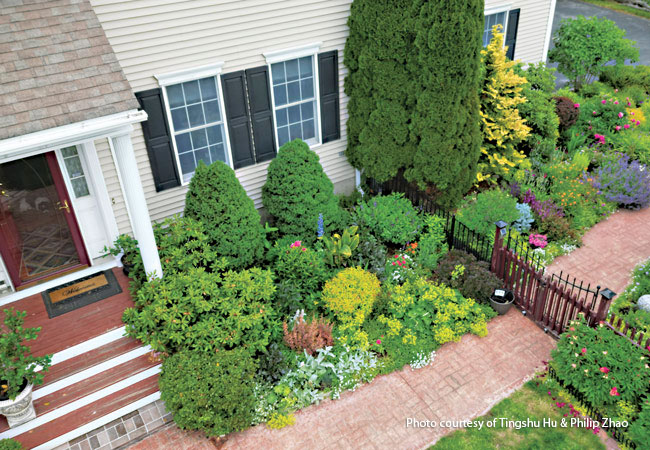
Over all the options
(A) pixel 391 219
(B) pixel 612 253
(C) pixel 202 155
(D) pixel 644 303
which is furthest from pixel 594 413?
(C) pixel 202 155

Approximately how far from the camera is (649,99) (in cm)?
1597

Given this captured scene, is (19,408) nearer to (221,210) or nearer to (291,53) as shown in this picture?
(221,210)

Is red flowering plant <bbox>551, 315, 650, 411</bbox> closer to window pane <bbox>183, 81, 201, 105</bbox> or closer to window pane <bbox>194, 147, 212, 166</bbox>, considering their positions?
window pane <bbox>194, 147, 212, 166</bbox>

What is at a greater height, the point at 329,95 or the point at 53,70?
the point at 53,70

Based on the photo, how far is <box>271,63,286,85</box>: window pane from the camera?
9.77 meters

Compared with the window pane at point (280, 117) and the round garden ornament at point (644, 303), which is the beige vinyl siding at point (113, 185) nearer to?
the window pane at point (280, 117)

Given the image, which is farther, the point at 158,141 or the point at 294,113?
the point at 294,113

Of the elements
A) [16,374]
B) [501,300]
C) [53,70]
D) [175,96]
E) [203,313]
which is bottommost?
[501,300]

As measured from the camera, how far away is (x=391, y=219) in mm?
10219

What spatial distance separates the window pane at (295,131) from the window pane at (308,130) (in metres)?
0.10

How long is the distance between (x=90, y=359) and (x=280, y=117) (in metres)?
5.44

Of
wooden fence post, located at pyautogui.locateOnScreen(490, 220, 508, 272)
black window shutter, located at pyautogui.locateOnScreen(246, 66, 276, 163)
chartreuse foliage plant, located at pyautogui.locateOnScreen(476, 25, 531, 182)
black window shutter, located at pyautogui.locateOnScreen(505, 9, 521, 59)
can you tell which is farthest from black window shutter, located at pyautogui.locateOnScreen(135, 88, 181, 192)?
black window shutter, located at pyautogui.locateOnScreen(505, 9, 521, 59)

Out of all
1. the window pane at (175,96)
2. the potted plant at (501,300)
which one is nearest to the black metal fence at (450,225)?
the potted plant at (501,300)

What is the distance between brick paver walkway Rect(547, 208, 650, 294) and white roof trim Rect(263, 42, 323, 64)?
242 inches
